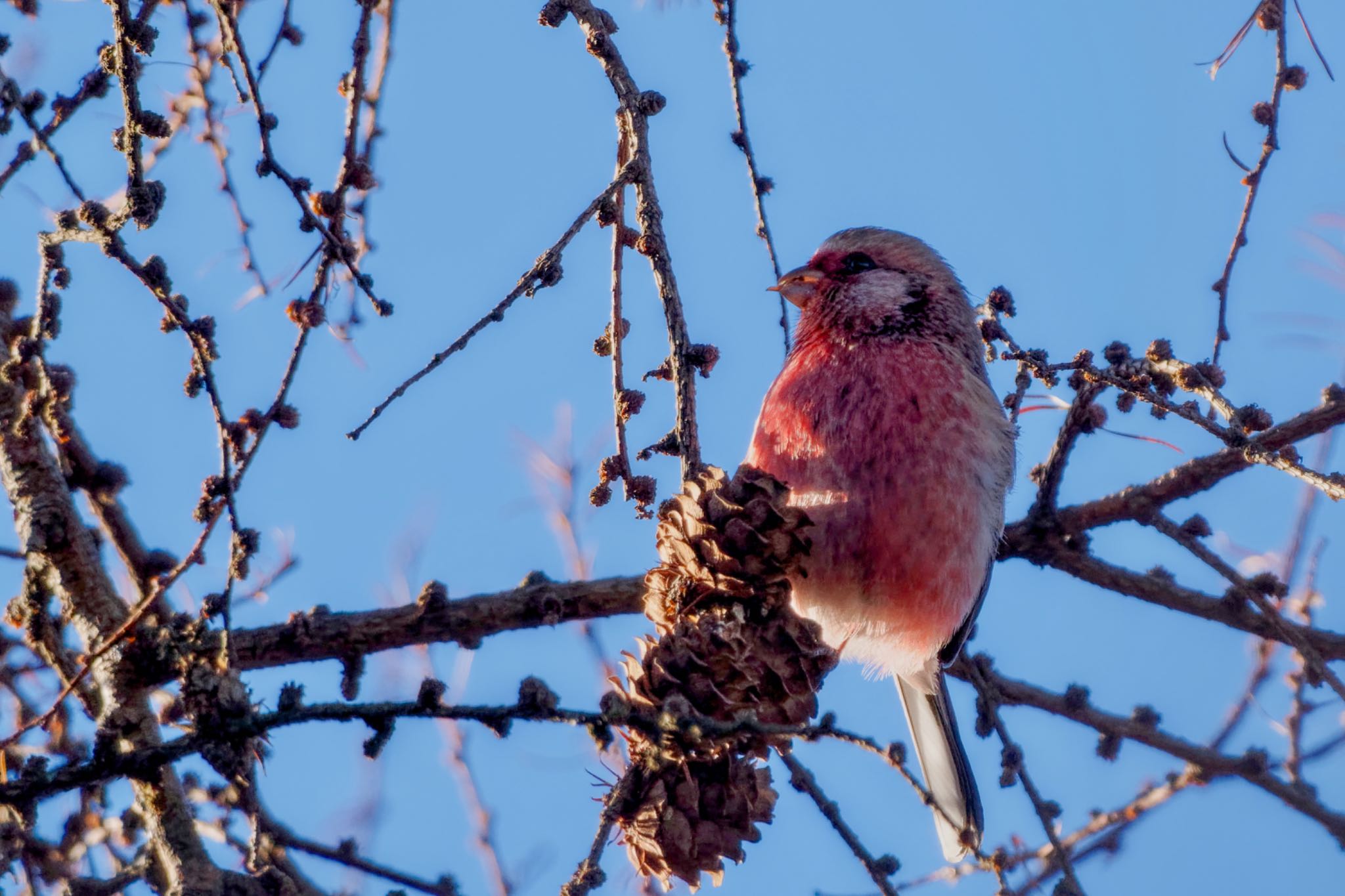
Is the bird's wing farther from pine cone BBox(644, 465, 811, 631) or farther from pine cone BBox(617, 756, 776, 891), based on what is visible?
pine cone BBox(617, 756, 776, 891)

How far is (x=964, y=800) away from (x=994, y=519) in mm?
1147

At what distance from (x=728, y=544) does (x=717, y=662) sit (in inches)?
10.9

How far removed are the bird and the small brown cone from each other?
26cm

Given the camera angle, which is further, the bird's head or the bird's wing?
the bird's head

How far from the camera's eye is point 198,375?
8.81 ft

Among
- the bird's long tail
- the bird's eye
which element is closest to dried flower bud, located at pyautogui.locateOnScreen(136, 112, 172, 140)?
the bird's eye

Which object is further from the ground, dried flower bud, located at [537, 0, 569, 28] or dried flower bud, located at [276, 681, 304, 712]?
dried flower bud, located at [537, 0, 569, 28]

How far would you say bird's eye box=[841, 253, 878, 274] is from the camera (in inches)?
177

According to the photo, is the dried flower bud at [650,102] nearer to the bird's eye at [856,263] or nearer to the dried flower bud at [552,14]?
the dried flower bud at [552,14]

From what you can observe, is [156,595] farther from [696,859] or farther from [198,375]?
[696,859]

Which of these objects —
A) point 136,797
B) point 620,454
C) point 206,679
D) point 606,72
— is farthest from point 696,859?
point 606,72

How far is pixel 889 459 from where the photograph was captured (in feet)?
12.0

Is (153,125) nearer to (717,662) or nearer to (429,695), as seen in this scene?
(429,695)

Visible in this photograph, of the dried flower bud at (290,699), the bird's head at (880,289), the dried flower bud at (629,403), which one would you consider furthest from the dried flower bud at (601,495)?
the bird's head at (880,289)
